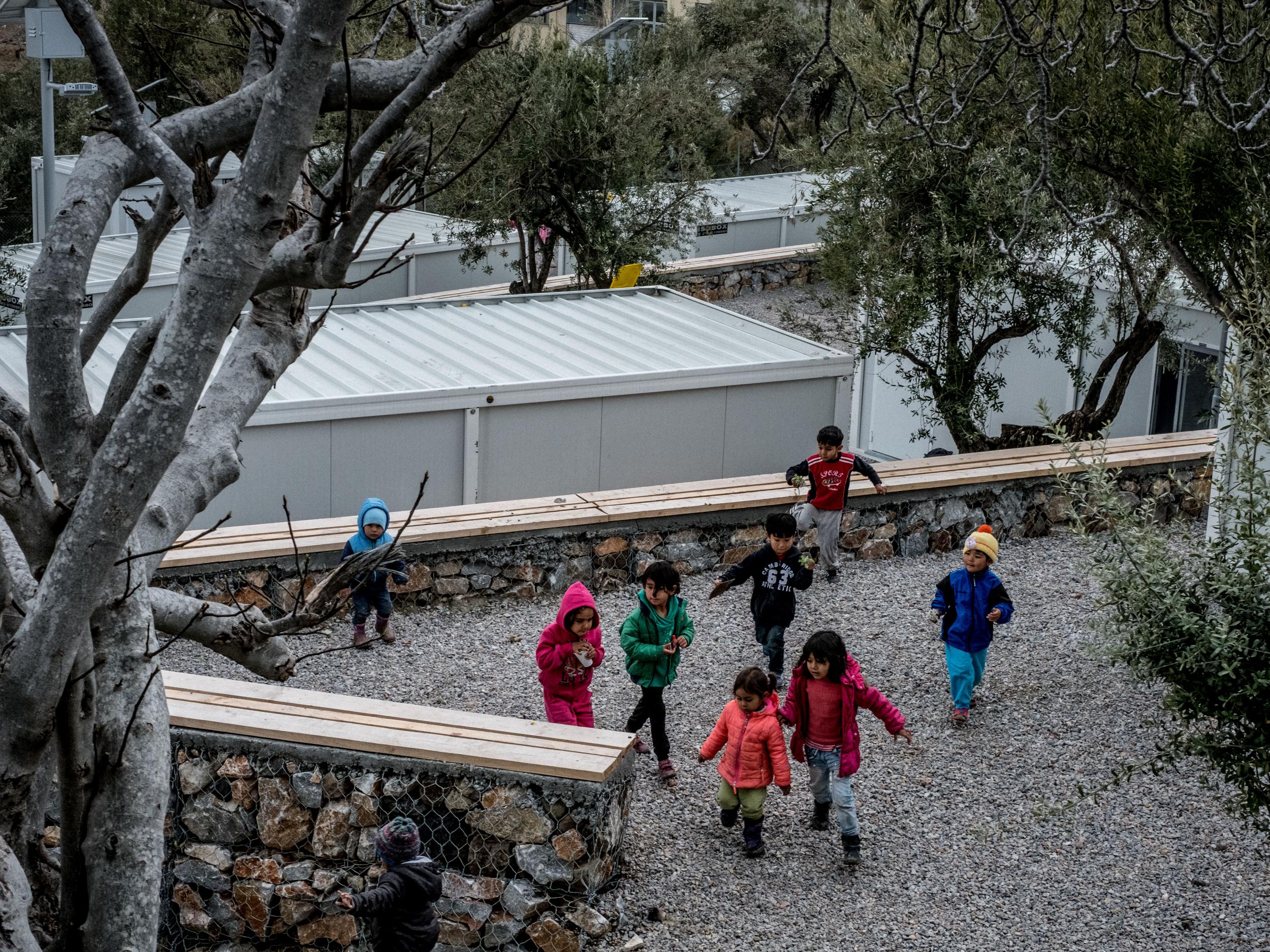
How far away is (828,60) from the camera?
42.8ft

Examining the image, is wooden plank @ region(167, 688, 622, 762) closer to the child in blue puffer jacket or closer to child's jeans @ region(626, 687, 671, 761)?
child's jeans @ region(626, 687, 671, 761)

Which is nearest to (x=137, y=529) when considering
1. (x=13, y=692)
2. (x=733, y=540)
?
(x=13, y=692)

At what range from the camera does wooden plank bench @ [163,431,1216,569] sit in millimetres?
9648

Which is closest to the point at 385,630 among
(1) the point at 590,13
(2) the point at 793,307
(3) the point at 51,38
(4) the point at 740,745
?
(4) the point at 740,745

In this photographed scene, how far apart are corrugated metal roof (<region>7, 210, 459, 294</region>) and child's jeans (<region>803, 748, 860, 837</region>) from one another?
1191cm

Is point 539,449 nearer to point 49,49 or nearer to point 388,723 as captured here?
point 388,723

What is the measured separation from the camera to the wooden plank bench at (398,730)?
6578 millimetres

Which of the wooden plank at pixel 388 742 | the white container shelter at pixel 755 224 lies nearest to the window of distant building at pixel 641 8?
the white container shelter at pixel 755 224

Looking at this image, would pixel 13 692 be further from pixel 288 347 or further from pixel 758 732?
pixel 758 732

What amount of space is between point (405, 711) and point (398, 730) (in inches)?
11.1

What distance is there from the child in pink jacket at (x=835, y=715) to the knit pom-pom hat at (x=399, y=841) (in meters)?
2.22

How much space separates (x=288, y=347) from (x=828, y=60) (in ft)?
31.2

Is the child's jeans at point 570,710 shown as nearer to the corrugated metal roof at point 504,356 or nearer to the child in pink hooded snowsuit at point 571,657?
the child in pink hooded snowsuit at point 571,657

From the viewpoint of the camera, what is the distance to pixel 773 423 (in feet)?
42.2
